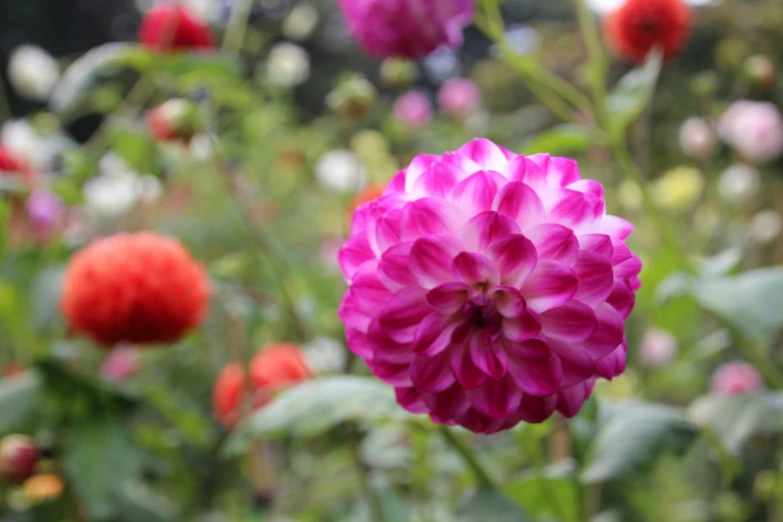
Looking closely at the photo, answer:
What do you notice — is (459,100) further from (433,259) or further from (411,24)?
(433,259)

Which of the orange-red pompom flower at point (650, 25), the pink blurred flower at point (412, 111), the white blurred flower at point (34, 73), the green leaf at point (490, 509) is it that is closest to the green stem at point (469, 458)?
the green leaf at point (490, 509)

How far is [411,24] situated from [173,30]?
52cm

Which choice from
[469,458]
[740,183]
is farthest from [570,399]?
[740,183]

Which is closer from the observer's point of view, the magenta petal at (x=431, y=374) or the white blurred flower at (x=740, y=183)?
the magenta petal at (x=431, y=374)

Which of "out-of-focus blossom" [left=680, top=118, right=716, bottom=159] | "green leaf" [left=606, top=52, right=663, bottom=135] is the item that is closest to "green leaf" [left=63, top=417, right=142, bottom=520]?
"green leaf" [left=606, top=52, right=663, bottom=135]

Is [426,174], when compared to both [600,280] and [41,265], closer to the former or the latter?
[600,280]

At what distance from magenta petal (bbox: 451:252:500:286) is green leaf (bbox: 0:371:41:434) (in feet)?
1.99

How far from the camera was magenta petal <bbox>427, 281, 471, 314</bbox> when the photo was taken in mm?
348

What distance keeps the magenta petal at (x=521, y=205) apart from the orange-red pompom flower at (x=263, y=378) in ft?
1.76

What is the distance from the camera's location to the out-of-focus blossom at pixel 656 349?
4.83 ft

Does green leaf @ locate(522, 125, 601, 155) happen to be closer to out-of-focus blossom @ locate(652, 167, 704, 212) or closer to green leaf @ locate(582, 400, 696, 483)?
green leaf @ locate(582, 400, 696, 483)

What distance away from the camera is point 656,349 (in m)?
1.54

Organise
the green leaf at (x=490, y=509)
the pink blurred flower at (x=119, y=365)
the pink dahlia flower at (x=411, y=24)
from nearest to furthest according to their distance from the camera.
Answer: the green leaf at (x=490, y=509)
the pink dahlia flower at (x=411, y=24)
the pink blurred flower at (x=119, y=365)

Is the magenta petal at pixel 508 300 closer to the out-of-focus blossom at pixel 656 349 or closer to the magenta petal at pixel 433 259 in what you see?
the magenta petal at pixel 433 259
